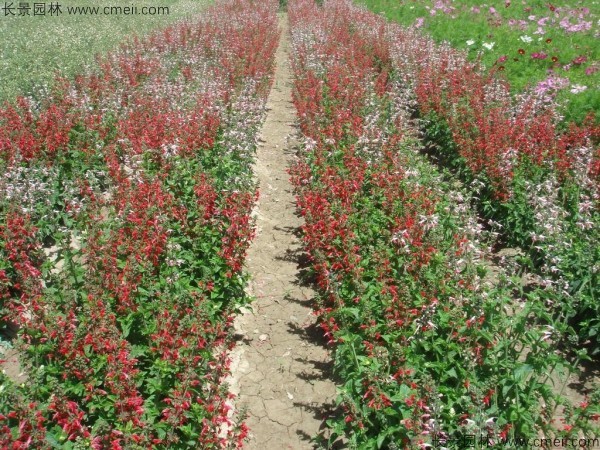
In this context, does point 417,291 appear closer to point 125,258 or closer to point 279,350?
point 279,350

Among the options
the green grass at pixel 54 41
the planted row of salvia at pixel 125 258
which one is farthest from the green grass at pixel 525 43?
the green grass at pixel 54 41

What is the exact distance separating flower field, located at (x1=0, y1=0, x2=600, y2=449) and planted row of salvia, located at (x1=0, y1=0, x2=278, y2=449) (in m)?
0.04

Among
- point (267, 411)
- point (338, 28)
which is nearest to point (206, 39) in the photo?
point (338, 28)

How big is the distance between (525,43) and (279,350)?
1230cm

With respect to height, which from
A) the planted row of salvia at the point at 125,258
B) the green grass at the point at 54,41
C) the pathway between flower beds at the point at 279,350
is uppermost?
the green grass at the point at 54,41

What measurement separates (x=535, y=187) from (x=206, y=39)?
1352 cm

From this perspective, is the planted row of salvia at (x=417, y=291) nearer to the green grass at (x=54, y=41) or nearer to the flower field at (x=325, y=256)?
Answer: the flower field at (x=325, y=256)

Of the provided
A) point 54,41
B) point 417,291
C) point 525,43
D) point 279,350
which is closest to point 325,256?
point 279,350

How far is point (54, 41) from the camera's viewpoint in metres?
16.2

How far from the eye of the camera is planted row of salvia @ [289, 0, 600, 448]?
4.21 metres

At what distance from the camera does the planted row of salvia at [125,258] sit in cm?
407

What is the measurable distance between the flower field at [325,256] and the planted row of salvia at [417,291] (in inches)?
1.4

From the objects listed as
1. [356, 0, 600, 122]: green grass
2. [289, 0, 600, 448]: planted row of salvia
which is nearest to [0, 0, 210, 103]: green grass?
[289, 0, 600, 448]: planted row of salvia

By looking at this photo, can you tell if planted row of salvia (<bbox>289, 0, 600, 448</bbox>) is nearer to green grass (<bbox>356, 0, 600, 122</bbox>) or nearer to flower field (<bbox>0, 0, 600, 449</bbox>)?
flower field (<bbox>0, 0, 600, 449</bbox>)
